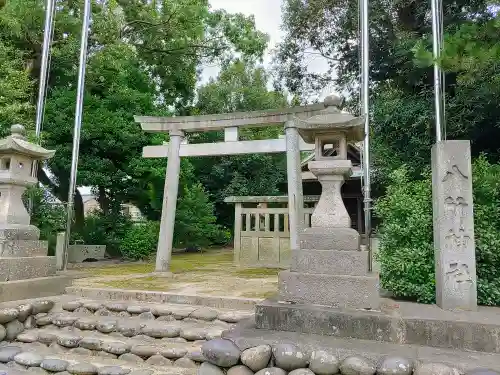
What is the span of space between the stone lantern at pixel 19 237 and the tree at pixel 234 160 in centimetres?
1302

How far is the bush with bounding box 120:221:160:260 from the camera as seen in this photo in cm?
1314

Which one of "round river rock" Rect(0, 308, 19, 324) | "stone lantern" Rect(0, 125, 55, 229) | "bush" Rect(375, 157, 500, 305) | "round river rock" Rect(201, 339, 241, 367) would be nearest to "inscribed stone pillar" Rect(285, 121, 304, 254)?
"bush" Rect(375, 157, 500, 305)

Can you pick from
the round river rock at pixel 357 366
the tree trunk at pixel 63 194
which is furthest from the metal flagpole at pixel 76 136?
the round river rock at pixel 357 366

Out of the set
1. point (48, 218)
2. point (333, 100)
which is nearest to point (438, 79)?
point (333, 100)

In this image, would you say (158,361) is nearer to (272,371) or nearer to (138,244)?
(272,371)

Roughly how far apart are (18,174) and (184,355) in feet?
13.8

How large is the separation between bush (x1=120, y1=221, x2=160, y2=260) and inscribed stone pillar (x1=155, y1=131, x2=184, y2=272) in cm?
432

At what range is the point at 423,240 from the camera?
16.1 feet

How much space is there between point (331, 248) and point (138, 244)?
1014cm

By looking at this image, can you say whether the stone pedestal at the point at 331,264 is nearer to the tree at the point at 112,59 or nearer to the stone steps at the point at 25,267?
the stone steps at the point at 25,267

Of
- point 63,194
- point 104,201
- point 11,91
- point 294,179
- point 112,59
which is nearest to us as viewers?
point 294,179

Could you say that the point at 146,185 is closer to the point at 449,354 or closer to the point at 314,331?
the point at 314,331

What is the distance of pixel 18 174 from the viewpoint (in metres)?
6.25

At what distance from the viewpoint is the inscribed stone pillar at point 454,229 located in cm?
432
